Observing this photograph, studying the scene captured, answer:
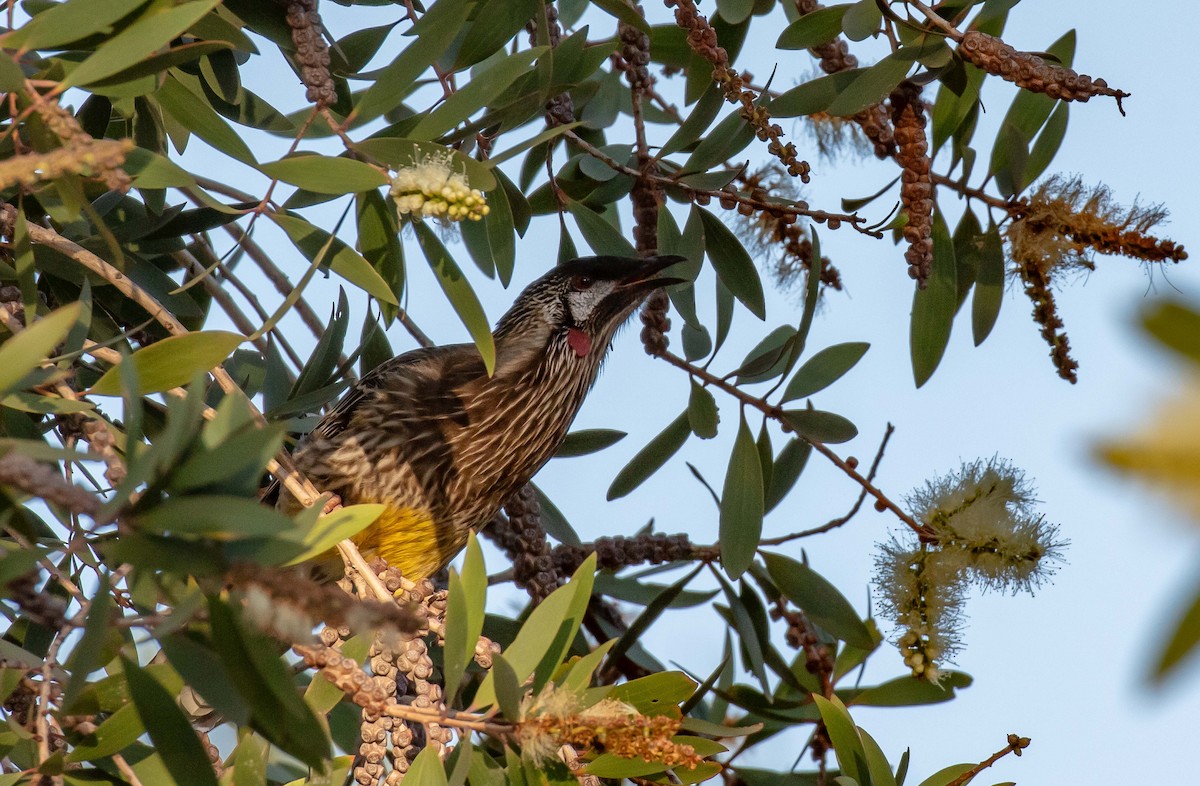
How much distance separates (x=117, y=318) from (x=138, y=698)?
1238mm

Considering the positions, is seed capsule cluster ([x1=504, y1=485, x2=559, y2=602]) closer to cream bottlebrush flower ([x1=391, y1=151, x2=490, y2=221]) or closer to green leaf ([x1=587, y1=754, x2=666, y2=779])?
green leaf ([x1=587, y1=754, x2=666, y2=779])

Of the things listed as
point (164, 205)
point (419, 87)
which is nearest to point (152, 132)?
point (164, 205)

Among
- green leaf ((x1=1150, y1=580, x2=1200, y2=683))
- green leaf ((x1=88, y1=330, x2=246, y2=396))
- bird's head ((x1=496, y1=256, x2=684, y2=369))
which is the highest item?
bird's head ((x1=496, y1=256, x2=684, y2=369))

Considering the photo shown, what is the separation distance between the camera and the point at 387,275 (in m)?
2.02

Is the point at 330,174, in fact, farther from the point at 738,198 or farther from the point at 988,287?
the point at 988,287

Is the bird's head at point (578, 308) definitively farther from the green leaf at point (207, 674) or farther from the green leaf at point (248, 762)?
the green leaf at point (207, 674)

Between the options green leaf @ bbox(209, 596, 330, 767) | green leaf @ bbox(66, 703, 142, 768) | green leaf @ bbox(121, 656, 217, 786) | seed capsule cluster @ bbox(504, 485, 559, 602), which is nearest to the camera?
green leaf @ bbox(209, 596, 330, 767)

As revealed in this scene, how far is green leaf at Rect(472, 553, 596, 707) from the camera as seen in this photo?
4.97ft

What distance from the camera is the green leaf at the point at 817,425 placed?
2.51 m

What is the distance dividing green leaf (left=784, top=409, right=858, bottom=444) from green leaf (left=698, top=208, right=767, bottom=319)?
224 mm

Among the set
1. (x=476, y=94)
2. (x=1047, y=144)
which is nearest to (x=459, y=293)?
(x=476, y=94)

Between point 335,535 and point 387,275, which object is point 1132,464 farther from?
point 387,275

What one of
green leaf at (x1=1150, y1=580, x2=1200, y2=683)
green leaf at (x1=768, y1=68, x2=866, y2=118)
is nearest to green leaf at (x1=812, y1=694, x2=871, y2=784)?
green leaf at (x1=768, y1=68, x2=866, y2=118)

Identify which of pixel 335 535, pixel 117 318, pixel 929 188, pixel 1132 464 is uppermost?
pixel 929 188
